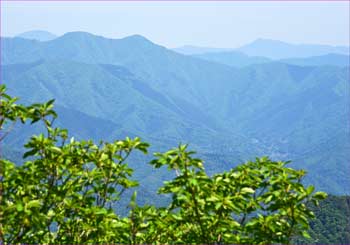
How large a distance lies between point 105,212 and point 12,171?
114cm

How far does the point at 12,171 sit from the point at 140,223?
→ 59.7 inches

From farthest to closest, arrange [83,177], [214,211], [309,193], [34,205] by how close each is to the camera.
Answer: [83,177] < [214,211] < [309,193] < [34,205]

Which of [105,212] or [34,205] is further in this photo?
[105,212]

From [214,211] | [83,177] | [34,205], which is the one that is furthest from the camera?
[83,177]

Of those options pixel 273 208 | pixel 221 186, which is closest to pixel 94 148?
pixel 221 186

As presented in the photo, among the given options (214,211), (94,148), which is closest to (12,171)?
(94,148)

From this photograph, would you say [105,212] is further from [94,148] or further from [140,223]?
[94,148]

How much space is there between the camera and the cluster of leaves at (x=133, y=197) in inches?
197

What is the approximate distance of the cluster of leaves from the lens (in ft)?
16.4

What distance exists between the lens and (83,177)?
562cm

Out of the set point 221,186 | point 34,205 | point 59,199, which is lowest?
point 34,205

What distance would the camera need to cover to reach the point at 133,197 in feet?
16.9

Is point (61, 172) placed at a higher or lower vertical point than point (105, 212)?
higher

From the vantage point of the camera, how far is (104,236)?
5402 millimetres
